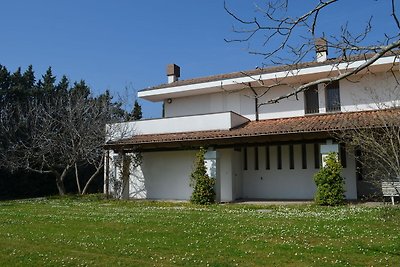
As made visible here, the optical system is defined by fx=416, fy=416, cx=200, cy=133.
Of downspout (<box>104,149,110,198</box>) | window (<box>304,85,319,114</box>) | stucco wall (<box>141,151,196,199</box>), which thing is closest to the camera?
window (<box>304,85,319,114</box>)

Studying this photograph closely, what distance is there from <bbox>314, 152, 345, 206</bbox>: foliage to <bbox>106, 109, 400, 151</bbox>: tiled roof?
137cm

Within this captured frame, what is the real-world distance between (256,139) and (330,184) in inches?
150

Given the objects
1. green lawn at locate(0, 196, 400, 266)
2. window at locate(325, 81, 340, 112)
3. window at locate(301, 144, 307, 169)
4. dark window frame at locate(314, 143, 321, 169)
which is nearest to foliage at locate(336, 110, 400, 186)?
green lawn at locate(0, 196, 400, 266)

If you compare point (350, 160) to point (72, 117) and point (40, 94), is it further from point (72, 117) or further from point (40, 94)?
point (40, 94)

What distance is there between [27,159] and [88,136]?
4.00 metres

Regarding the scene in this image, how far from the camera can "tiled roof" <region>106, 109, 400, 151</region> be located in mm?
16391

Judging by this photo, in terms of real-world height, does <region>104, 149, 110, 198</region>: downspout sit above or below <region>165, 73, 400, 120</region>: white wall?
below

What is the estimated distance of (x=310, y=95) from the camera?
21.7 m

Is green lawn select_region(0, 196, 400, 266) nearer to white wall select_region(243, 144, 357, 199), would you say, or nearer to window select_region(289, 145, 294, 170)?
white wall select_region(243, 144, 357, 199)

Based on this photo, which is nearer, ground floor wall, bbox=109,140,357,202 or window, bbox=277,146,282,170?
ground floor wall, bbox=109,140,357,202

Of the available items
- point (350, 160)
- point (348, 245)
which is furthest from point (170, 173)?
point (348, 245)

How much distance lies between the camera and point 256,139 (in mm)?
18578

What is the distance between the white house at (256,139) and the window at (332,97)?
0.05 meters

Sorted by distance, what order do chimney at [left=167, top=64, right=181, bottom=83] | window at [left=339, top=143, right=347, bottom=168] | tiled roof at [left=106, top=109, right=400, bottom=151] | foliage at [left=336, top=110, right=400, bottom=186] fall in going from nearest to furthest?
1. foliage at [left=336, top=110, right=400, bottom=186]
2. tiled roof at [left=106, top=109, right=400, bottom=151]
3. window at [left=339, top=143, right=347, bottom=168]
4. chimney at [left=167, top=64, right=181, bottom=83]
